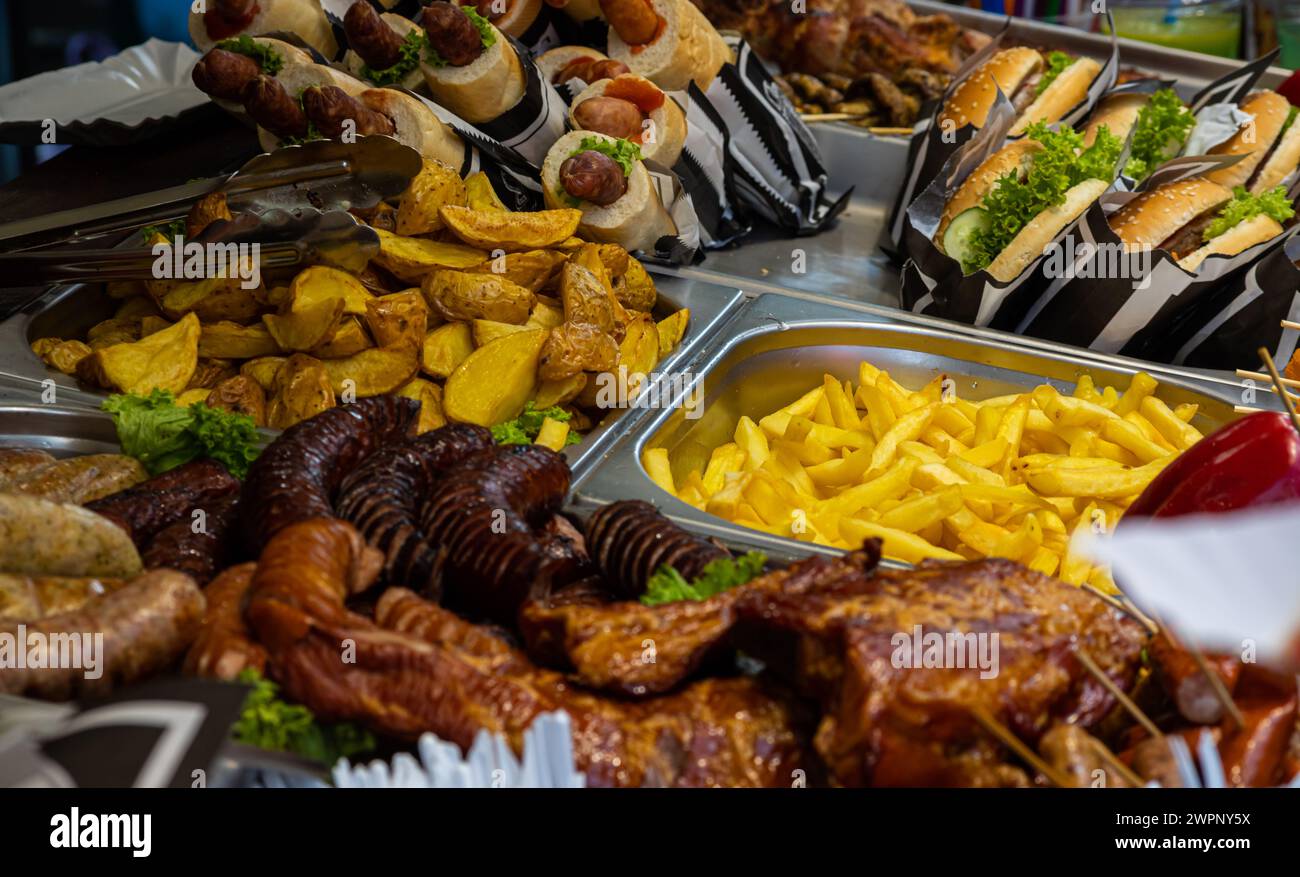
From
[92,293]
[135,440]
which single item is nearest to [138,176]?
[92,293]

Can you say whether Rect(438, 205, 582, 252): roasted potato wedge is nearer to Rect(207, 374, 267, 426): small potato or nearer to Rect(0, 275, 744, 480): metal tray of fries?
Rect(0, 275, 744, 480): metal tray of fries

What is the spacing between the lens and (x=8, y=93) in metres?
3.72

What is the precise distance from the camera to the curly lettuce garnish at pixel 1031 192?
3097 millimetres

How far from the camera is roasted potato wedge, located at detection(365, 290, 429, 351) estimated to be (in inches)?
101

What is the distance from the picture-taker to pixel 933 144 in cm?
374

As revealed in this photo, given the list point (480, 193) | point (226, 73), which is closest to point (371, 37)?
point (226, 73)

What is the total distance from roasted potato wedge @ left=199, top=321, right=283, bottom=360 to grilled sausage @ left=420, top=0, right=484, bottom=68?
1.04 m

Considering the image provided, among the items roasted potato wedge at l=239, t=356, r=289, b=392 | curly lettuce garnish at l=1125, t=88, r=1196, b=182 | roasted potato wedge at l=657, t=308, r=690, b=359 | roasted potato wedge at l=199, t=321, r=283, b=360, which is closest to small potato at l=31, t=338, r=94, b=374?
roasted potato wedge at l=199, t=321, r=283, b=360

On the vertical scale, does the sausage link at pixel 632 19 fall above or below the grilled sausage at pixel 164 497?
above

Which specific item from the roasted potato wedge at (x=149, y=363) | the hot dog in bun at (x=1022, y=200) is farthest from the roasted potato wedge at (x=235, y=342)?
the hot dog in bun at (x=1022, y=200)

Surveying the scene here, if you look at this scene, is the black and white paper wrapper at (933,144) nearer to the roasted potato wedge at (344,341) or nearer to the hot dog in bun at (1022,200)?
the hot dog in bun at (1022,200)

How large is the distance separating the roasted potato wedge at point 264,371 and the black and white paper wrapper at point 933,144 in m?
2.06

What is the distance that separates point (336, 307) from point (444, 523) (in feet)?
3.01
